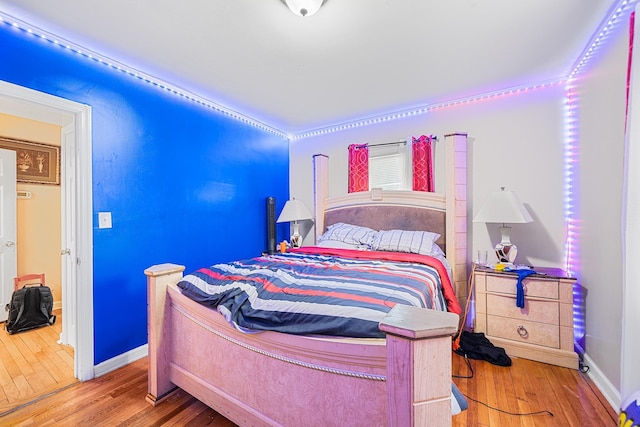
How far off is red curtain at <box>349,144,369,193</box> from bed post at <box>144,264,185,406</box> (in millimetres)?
2441

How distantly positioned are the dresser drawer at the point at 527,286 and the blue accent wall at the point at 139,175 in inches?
109

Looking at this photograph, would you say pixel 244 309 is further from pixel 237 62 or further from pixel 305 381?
pixel 237 62

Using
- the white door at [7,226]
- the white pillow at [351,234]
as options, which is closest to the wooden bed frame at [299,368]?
the white pillow at [351,234]

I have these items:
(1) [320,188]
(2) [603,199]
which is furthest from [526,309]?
(1) [320,188]

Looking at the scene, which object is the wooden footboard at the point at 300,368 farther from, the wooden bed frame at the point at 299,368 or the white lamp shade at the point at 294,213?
the white lamp shade at the point at 294,213

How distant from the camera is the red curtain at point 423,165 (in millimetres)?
3158

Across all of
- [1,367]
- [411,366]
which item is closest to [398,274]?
[411,366]

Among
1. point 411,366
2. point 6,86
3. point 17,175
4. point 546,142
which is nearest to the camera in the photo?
point 411,366

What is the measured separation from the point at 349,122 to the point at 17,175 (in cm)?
405

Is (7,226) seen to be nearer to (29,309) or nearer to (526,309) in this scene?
(29,309)

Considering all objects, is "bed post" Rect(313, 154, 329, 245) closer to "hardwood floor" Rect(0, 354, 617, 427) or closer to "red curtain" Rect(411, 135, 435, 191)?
"red curtain" Rect(411, 135, 435, 191)

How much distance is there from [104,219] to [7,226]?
2043 mm

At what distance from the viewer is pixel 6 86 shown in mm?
1724

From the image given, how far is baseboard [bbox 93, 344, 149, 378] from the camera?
2.11m
